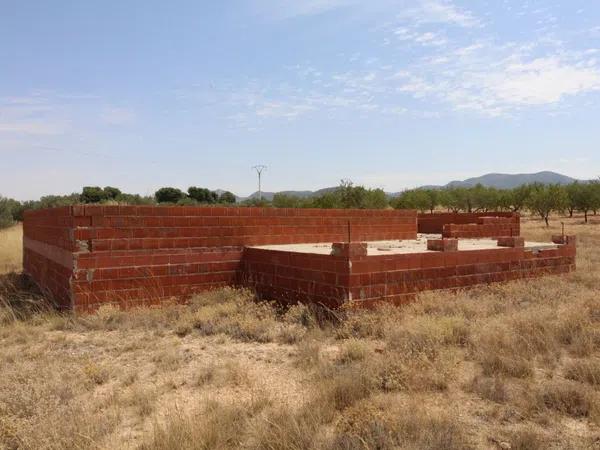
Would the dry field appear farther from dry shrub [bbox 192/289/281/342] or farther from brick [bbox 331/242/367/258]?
brick [bbox 331/242/367/258]

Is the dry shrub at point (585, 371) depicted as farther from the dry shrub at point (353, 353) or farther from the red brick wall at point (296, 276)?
the red brick wall at point (296, 276)

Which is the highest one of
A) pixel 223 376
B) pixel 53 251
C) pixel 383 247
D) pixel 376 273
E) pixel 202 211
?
pixel 202 211

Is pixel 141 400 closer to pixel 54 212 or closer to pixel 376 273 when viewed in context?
pixel 376 273

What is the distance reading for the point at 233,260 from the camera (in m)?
10.3

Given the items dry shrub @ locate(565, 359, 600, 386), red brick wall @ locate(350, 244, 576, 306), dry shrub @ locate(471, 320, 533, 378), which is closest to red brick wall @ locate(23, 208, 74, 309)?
red brick wall @ locate(350, 244, 576, 306)

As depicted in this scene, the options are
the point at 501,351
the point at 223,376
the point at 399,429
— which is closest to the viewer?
the point at 399,429

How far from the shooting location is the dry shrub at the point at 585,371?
15.9 feet

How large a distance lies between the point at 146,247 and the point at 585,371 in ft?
23.5

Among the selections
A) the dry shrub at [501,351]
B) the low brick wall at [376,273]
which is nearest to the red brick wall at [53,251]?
the low brick wall at [376,273]

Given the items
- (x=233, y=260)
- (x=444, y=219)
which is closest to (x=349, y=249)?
(x=233, y=260)

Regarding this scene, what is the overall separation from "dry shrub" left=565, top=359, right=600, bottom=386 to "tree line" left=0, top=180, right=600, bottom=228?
101ft

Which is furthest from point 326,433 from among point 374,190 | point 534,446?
point 374,190

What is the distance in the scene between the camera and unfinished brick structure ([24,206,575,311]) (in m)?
8.21

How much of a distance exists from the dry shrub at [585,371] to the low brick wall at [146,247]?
→ 6.53 meters
